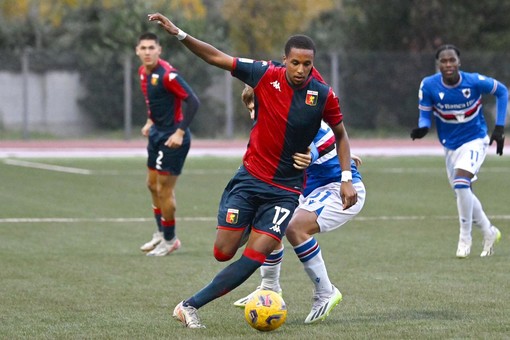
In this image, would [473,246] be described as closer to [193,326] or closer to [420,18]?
[193,326]

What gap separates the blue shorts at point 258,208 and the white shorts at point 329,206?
587mm

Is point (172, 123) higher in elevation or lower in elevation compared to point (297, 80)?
lower

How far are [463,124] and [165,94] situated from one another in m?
3.09

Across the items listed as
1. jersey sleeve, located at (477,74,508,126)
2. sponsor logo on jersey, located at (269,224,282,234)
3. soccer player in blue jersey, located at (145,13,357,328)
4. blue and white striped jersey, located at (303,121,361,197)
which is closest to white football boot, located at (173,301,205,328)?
soccer player in blue jersey, located at (145,13,357,328)

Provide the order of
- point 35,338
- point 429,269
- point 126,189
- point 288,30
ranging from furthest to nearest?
point 288,30 → point 126,189 → point 429,269 → point 35,338

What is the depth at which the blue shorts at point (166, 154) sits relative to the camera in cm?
1176

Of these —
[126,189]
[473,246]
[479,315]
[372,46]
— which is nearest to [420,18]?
[372,46]

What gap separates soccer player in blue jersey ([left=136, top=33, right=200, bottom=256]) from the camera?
38.2 ft

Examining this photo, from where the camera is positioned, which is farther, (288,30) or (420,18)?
(288,30)

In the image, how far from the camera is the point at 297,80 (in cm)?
721

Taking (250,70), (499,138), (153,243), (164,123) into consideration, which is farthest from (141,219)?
(250,70)

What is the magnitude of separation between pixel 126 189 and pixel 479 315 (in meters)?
11.5

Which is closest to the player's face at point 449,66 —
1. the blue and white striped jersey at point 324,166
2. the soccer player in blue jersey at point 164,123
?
the soccer player in blue jersey at point 164,123

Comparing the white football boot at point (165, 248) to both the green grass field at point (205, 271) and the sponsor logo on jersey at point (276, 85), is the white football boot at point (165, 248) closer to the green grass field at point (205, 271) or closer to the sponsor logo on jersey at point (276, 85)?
the green grass field at point (205, 271)
